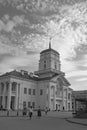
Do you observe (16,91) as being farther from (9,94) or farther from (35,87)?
(35,87)

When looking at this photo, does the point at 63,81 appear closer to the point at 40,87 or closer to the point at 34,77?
the point at 40,87

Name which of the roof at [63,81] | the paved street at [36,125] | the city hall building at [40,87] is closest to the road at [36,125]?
the paved street at [36,125]

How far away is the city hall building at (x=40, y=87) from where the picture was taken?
55.4 meters

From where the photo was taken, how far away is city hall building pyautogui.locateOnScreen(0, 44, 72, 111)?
55.4m

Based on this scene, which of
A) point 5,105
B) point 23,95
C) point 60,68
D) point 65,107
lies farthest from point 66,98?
Answer: point 5,105

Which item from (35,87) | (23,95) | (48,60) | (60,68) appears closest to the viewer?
(23,95)

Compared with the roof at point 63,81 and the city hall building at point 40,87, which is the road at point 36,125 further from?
the roof at point 63,81

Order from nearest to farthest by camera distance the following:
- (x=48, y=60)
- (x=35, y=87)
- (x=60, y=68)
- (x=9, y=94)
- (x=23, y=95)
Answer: (x=9, y=94) → (x=23, y=95) → (x=35, y=87) → (x=48, y=60) → (x=60, y=68)

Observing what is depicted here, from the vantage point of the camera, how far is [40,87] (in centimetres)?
6303

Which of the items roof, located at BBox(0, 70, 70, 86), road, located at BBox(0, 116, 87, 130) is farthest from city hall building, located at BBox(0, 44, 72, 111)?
road, located at BBox(0, 116, 87, 130)

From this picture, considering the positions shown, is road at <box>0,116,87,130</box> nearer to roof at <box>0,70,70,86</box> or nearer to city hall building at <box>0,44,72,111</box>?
city hall building at <box>0,44,72,111</box>

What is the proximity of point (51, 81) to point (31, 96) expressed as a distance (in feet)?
25.0

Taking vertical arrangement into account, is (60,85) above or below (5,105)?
above

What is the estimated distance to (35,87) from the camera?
63.2 meters
